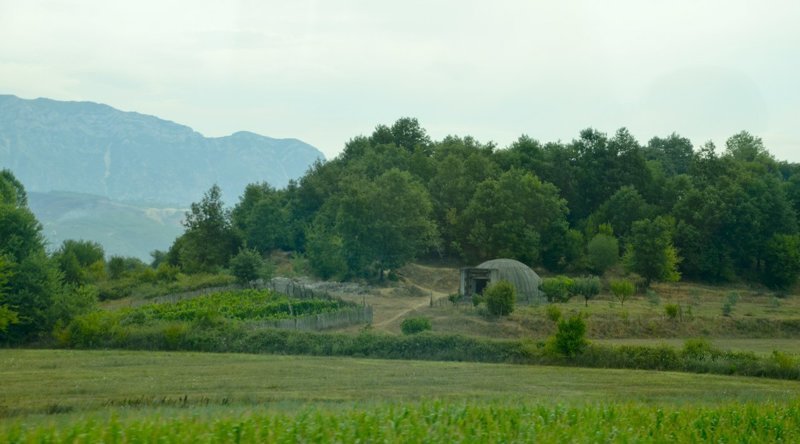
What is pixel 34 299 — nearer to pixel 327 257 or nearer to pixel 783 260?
pixel 327 257

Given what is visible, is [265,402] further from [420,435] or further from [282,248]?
[282,248]

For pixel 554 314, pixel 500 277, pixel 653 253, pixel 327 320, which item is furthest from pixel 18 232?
pixel 653 253

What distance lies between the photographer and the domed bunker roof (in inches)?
2291

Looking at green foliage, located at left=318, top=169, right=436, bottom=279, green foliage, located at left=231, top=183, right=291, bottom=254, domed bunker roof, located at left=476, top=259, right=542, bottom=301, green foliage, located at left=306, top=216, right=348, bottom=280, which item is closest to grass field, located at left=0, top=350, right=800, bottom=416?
domed bunker roof, located at left=476, top=259, right=542, bottom=301

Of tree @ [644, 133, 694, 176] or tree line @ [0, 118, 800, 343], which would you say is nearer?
tree line @ [0, 118, 800, 343]

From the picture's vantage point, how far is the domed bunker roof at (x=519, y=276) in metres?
58.2

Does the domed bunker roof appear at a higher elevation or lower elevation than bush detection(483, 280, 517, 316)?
higher

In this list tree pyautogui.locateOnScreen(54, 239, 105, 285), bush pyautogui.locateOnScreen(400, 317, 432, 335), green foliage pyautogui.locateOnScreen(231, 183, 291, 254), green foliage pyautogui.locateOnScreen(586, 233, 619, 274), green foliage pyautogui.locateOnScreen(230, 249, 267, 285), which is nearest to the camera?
bush pyautogui.locateOnScreen(400, 317, 432, 335)

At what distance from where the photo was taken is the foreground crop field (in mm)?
13625

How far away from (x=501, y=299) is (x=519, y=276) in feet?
45.3

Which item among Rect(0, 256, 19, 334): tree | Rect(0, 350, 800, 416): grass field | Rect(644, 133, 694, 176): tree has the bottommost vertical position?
Rect(0, 350, 800, 416): grass field

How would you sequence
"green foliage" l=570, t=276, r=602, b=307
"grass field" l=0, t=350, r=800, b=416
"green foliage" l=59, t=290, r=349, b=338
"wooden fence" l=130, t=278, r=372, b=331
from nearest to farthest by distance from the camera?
"grass field" l=0, t=350, r=800, b=416 → "green foliage" l=59, t=290, r=349, b=338 → "wooden fence" l=130, t=278, r=372, b=331 → "green foliage" l=570, t=276, r=602, b=307

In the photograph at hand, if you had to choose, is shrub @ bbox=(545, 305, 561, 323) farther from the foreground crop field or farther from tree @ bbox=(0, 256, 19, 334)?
tree @ bbox=(0, 256, 19, 334)

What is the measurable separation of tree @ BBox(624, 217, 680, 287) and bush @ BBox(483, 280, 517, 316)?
20841mm
